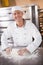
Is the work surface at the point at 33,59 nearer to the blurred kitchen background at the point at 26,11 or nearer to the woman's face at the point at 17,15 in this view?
the blurred kitchen background at the point at 26,11

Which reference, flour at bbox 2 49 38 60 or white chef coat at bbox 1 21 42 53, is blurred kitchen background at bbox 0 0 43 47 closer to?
white chef coat at bbox 1 21 42 53

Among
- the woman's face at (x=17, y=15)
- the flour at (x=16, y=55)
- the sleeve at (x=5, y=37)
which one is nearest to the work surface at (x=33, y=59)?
the flour at (x=16, y=55)

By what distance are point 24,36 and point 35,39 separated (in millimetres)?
114

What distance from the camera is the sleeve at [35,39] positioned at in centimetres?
153

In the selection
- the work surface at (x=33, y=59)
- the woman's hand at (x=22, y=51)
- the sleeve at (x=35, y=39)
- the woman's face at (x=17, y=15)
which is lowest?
the work surface at (x=33, y=59)

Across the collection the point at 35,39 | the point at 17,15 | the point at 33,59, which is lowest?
the point at 33,59

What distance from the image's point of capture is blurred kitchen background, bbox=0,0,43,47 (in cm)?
151

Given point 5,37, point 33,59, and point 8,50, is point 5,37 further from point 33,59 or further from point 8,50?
point 33,59

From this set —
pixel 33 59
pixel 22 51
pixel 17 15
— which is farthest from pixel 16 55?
pixel 17 15

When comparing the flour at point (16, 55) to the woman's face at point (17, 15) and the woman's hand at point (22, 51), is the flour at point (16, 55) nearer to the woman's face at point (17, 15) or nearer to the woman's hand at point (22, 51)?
the woman's hand at point (22, 51)

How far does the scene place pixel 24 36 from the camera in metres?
1.55

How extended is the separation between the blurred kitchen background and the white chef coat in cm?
4

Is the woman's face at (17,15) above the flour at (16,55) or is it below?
above

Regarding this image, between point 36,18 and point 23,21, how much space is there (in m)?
0.14
